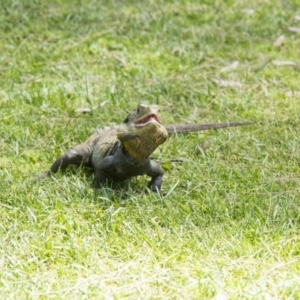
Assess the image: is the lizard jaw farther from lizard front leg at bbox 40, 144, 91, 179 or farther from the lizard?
lizard front leg at bbox 40, 144, 91, 179

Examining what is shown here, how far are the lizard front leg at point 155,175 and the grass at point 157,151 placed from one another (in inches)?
3.7

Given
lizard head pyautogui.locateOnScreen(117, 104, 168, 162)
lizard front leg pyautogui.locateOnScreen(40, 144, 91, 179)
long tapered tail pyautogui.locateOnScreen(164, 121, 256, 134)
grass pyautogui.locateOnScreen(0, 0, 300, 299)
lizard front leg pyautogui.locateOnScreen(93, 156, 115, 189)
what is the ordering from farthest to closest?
1. long tapered tail pyautogui.locateOnScreen(164, 121, 256, 134)
2. lizard front leg pyautogui.locateOnScreen(40, 144, 91, 179)
3. lizard front leg pyautogui.locateOnScreen(93, 156, 115, 189)
4. lizard head pyautogui.locateOnScreen(117, 104, 168, 162)
5. grass pyautogui.locateOnScreen(0, 0, 300, 299)

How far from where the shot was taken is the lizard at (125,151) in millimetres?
5410

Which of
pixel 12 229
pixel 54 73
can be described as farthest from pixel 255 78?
pixel 12 229

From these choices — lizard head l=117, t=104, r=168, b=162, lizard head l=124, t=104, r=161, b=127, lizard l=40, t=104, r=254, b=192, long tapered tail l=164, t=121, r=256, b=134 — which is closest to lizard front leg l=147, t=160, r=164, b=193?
lizard l=40, t=104, r=254, b=192

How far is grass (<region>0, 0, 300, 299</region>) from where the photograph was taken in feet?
15.1

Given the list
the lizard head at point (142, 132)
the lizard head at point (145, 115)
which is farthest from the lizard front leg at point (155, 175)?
the lizard head at point (145, 115)

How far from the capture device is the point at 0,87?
758 cm

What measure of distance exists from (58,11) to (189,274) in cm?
557

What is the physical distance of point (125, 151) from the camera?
222 inches

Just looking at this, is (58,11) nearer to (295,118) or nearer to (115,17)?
(115,17)

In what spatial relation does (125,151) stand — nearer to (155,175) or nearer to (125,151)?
(125,151)

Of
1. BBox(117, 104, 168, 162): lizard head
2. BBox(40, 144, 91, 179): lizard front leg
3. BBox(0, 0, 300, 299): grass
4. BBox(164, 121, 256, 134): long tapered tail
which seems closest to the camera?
BBox(0, 0, 300, 299): grass

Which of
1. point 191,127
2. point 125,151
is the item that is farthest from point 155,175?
point 191,127
